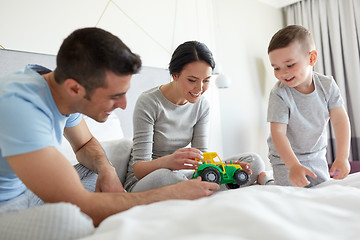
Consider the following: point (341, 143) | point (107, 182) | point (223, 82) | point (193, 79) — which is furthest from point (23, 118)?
point (223, 82)

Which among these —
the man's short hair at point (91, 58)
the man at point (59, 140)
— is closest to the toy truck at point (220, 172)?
the man at point (59, 140)

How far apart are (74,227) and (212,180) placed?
645 mm

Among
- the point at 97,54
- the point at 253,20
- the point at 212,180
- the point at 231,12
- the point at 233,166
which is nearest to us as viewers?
the point at 97,54

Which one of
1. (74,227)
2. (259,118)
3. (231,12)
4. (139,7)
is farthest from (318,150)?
(231,12)

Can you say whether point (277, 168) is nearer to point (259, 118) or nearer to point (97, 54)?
point (97, 54)

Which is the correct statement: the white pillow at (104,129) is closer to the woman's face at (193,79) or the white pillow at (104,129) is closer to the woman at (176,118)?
the woman at (176,118)

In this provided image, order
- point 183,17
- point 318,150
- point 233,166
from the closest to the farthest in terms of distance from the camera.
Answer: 1. point 233,166
2. point 318,150
3. point 183,17

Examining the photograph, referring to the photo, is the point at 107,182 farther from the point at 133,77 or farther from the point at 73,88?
the point at 133,77

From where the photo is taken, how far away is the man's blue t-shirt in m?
0.83

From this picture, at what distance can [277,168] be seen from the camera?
1665 mm

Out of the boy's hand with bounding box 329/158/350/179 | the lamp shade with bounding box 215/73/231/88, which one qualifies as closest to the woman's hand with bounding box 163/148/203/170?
the boy's hand with bounding box 329/158/350/179

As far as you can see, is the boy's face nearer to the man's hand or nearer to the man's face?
the man's face

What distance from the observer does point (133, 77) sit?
7.70ft

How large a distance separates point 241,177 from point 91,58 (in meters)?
0.77
